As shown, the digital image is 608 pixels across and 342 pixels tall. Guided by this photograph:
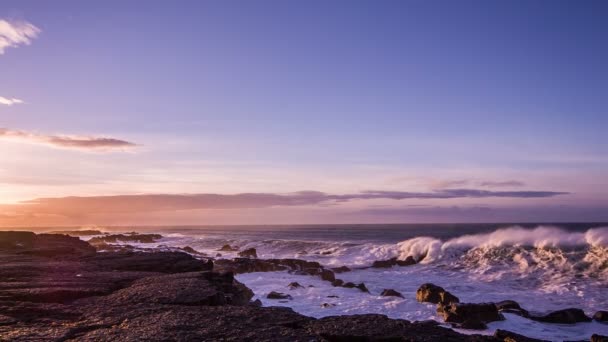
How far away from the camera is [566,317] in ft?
54.6

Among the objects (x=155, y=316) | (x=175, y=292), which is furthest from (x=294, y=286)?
(x=155, y=316)

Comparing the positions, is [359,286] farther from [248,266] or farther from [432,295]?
[248,266]

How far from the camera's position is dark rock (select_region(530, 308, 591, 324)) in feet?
54.4

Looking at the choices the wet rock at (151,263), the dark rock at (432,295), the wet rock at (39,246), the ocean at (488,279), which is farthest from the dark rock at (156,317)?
the dark rock at (432,295)

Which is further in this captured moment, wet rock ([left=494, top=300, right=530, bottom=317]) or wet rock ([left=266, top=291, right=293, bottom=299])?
wet rock ([left=266, top=291, right=293, bottom=299])

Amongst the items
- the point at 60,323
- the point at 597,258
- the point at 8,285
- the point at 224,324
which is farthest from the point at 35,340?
the point at 597,258

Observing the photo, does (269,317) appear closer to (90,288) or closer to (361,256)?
(90,288)

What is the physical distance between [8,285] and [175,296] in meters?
4.25

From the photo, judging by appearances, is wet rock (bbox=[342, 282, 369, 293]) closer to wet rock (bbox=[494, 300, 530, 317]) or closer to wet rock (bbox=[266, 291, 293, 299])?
wet rock (bbox=[266, 291, 293, 299])

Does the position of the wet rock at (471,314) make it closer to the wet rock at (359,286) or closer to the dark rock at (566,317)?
the dark rock at (566,317)

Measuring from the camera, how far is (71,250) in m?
20.4

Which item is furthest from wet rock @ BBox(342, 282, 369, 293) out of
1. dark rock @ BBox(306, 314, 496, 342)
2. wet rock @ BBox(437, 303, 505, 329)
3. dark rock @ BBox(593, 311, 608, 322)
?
dark rock @ BBox(306, 314, 496, 342)

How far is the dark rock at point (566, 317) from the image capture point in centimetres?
1658

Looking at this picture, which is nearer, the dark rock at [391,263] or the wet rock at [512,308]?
the wet rock at [512,308]
